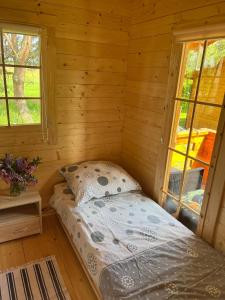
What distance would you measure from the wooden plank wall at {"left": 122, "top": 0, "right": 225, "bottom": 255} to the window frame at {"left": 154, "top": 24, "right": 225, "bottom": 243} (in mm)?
56

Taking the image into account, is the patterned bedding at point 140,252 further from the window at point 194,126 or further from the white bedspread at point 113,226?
the window at point 194,126

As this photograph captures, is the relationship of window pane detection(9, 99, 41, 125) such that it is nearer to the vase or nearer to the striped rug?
the vase

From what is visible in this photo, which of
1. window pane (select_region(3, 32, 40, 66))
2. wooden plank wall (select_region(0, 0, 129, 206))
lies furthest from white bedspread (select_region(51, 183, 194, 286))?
window pane (select_region(3, 32, 40, 66))

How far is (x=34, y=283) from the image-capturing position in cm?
168

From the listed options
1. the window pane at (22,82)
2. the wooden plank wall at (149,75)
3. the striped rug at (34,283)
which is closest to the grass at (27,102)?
the window pane at (22,82)

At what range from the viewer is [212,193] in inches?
64.3

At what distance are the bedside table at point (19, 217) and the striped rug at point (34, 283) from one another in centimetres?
32

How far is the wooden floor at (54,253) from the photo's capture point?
1.67 metres

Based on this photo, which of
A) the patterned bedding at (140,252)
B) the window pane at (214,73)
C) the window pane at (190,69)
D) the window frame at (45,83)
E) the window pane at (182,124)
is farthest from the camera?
the window frame at (45,83)

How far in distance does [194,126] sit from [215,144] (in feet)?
0.80

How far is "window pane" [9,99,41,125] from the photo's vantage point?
2031 mm

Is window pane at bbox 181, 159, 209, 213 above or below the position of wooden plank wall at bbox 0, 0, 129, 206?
below

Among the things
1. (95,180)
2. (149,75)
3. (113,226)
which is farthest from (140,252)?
(149,75)

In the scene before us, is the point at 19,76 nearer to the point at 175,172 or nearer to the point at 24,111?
the point at 24,111
